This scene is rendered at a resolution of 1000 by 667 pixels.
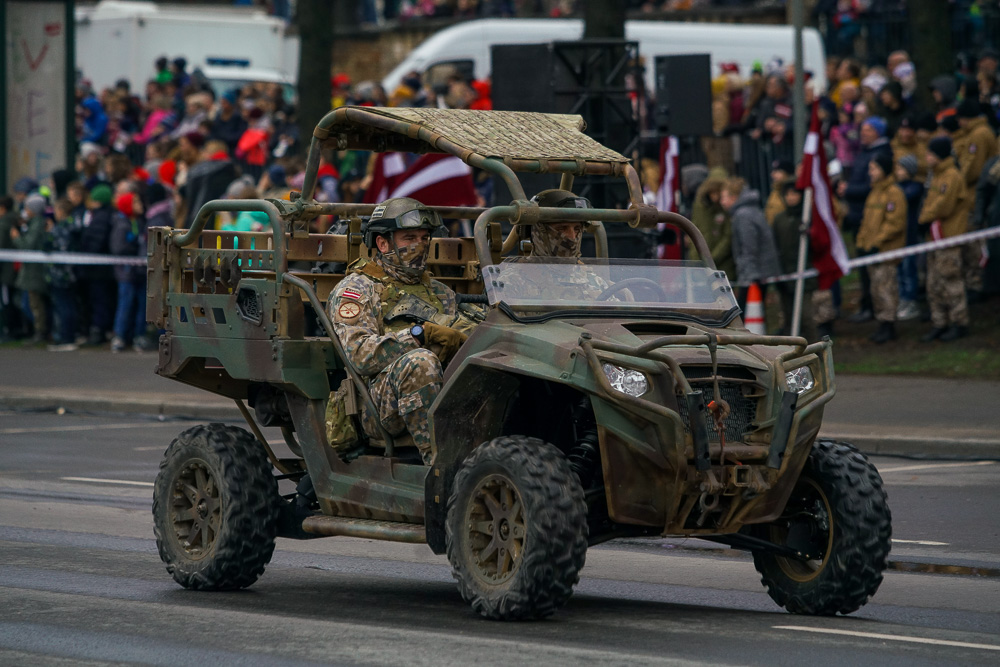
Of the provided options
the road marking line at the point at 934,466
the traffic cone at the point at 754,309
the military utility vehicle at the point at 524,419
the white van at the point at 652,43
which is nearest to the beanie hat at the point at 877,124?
the traffic cone at the point at 754,309

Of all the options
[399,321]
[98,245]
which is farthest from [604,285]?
[98,245]

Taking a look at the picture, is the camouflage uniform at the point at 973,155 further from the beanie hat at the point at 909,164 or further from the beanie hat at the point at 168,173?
the beanie hat at the point at 168,173

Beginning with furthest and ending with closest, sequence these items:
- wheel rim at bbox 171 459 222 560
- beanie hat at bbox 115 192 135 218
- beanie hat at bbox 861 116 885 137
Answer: beanie hat at bbox 115 192 135 218 → beanie hat at bbox 861 116 885 137 → wheel rim at bbox 171 459 222 560

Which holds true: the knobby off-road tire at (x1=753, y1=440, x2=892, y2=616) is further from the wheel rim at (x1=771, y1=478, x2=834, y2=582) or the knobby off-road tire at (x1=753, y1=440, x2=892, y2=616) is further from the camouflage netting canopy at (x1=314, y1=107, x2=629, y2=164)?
the camouflage netting canopy at (x1=314, y1=107, x2=629, y2=164)

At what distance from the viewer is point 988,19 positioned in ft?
96.8

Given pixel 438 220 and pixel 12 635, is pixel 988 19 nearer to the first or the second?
pixel 438 220

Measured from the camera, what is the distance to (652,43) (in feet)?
92.1

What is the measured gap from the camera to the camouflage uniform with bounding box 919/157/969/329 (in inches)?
734

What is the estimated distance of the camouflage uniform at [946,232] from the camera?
1864 centimetres

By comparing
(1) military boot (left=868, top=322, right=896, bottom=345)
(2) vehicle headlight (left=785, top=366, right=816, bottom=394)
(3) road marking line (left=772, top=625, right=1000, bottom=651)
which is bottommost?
(3) road marking line (left=772, top=625, right=1000, bottom=651)

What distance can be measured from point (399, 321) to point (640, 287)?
3.85ft

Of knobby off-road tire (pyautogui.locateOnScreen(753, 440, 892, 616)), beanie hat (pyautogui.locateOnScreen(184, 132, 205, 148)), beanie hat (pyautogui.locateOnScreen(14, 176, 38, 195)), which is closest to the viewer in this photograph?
knobby off-road tire (pyautogui.locateOnScreen(753, 440, 892, 616))

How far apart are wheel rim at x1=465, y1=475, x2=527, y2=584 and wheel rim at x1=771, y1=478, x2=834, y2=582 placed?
4.55ft

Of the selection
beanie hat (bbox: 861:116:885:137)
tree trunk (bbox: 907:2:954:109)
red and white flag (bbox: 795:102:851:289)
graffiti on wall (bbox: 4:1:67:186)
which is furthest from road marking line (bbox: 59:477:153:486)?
tree trunk (bbox: 907:2:954:109)
